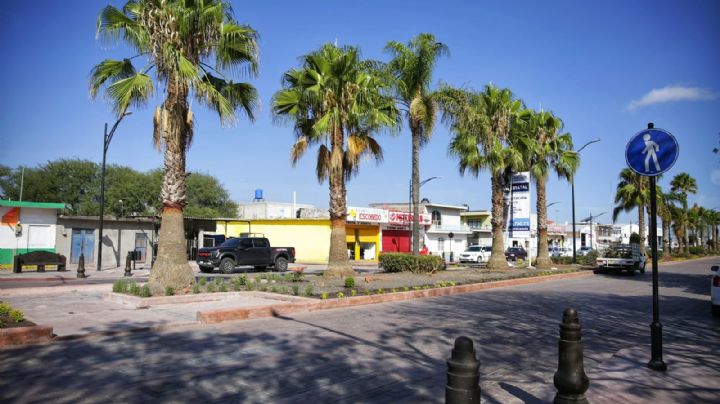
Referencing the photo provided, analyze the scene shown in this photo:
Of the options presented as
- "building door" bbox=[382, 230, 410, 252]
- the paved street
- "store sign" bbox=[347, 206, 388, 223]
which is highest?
"store sign" bbox=[347, 206, 388, 223]

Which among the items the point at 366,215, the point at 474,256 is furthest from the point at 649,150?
the point at 474,256

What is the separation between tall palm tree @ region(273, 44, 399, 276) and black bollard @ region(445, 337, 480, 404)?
15309 millimetres

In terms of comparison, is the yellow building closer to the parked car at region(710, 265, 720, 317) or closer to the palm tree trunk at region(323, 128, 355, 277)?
the palm tree trunk at region(323, 128, 355, 277)

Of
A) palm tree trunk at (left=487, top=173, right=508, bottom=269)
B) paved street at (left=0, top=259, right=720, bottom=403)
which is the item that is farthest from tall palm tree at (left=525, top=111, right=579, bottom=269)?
paved street at (left=0, top=259, right=720, bottom=403)

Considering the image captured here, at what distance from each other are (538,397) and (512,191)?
→ 2472cm

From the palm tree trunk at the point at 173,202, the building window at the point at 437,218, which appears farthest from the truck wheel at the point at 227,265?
the building window at the point at 437,218

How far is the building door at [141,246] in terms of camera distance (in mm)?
34531

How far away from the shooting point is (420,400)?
5.56 meters

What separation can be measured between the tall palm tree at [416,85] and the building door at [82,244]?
2124 cm

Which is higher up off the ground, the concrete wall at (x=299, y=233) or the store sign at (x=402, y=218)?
the store sign at (x=402, y=218)

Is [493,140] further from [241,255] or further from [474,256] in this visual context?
[474,256]

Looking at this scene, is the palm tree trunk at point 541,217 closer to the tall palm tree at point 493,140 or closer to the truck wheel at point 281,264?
the tall palm tree at point 493,140

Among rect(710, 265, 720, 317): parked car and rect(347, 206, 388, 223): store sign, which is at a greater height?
rect(347, 206, 388, 223): store sign

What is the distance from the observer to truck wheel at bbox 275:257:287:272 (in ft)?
94.9
